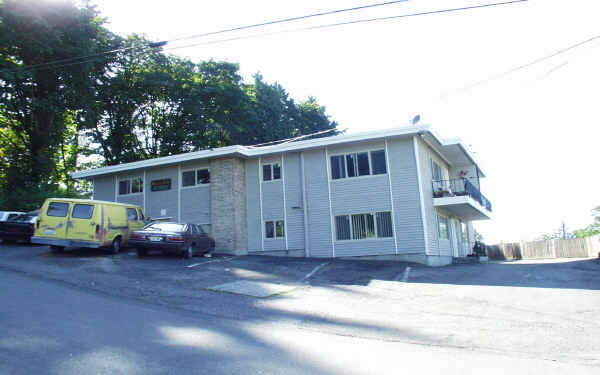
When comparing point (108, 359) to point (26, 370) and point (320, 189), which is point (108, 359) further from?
point (320, 189)

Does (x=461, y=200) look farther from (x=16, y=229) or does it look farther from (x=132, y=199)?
(x=16, y=229)

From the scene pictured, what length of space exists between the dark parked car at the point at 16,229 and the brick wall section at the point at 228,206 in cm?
791

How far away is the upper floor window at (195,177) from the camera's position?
2128cm

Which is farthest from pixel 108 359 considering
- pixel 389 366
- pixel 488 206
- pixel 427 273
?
pixel 488 206

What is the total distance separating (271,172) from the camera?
68.5 ft

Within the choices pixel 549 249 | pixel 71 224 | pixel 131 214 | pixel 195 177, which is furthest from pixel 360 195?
pixel 549 249

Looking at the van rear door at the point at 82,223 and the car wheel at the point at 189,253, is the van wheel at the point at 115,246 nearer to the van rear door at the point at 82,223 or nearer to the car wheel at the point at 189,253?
the van rear door at the point at 82,223

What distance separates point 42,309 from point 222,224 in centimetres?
1260

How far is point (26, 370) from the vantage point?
15.3ft

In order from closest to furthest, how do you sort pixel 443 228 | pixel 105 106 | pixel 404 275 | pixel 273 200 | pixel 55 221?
pixel 404 275 → pixel 55 221 → pixel 273 200 → pixel 443 228 → pixel 105 106

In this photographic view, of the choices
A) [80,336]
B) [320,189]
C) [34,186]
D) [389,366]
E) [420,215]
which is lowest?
[389,366]

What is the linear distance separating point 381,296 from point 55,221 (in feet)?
38.3

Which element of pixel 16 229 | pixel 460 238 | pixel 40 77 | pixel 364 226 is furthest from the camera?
pixel 40 77

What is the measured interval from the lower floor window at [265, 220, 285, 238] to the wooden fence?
721 inches
